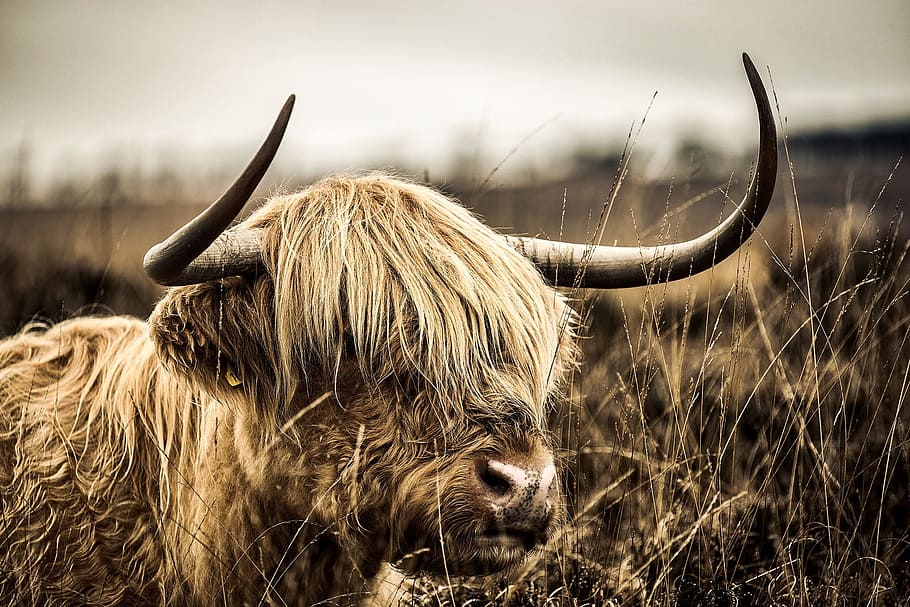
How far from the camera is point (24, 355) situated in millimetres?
3277

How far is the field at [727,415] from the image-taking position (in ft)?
9.52

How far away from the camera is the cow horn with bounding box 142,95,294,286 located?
1.96 m

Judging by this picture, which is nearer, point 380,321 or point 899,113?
point 380,321

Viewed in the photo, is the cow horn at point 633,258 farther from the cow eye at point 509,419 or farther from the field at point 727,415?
the cow eye at point 509,419

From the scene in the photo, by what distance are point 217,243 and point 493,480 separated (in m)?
1.02

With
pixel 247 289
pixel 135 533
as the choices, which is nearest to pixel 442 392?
pixel 247 289

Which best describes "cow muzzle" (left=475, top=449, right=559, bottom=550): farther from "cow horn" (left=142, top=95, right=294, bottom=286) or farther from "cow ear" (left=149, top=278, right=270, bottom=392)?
"cow horn" (left=142, top=95, right=294, bottom=286)

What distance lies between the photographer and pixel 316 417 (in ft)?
7.82

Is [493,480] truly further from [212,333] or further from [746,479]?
[746,479]

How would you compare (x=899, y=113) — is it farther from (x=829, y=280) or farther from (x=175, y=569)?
(x=175, y=569)

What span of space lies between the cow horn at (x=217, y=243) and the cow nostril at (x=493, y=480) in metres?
0.91

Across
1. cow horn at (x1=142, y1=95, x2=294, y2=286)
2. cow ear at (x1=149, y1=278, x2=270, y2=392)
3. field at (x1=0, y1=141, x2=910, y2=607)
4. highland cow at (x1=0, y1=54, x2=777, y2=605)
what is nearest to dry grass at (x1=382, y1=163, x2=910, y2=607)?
field at (x1=0, y1=141, x2=910, y2=607)

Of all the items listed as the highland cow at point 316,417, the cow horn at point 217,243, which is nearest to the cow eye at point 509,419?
the highland cow at point 316,417

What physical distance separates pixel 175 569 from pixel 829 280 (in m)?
4.90
